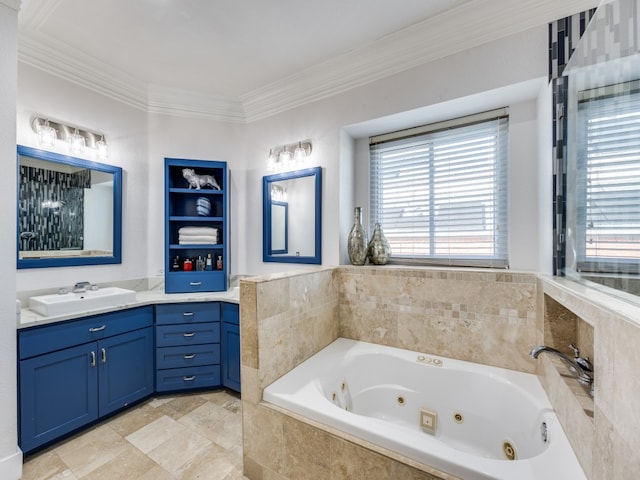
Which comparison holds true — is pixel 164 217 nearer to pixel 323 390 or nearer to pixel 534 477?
pixel 323 390

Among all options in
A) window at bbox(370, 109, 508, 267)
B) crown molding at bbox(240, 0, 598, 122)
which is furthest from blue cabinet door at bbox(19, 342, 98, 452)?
crown molding at bbox(240, 0, 598, 122)

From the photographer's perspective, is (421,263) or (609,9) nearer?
(609,9)

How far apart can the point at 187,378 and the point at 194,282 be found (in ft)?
2.68

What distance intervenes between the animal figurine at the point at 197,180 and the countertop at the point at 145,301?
40.5 inches

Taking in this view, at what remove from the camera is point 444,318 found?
185 centimetres

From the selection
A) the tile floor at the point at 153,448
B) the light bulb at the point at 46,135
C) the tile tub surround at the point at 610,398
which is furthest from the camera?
the light bulb at the point at 46,135

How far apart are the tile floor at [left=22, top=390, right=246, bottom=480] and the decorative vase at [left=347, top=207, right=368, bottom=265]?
1489 mm

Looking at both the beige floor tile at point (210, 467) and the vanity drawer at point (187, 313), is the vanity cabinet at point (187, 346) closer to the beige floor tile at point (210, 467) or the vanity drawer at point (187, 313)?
the vanity drawer at point (187, 313)

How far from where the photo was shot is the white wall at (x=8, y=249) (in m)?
1.47

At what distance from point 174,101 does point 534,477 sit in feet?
11.4

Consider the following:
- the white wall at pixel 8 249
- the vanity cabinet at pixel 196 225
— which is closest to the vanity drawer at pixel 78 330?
the white wall at pixel 8 249

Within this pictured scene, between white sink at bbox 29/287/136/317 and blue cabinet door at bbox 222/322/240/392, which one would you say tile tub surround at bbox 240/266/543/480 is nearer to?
blue cabinet door at bbox 222/322/240/392

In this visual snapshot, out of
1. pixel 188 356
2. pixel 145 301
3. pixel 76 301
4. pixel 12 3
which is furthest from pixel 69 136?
pixel 188 356

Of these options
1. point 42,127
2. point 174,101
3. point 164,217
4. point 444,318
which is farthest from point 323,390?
point 174,101
